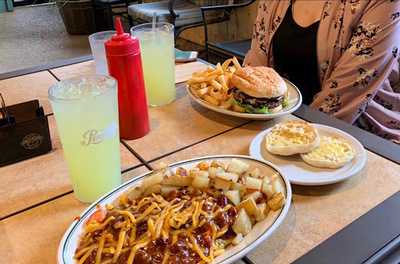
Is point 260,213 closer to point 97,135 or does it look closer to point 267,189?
point 267,189

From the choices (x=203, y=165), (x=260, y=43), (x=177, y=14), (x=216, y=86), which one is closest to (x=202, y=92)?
(x=216, y=86)

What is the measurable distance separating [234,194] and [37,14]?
20.6 feet

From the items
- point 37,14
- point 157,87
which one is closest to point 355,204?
point 157,87

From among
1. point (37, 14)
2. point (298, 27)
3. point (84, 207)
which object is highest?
point (298, 27)

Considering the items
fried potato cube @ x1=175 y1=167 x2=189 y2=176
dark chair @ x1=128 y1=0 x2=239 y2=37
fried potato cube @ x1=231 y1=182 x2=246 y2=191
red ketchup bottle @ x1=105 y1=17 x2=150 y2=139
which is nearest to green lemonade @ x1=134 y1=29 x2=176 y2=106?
red ketchup bottle @ x1=105 y1=17 x2=150 y2=139

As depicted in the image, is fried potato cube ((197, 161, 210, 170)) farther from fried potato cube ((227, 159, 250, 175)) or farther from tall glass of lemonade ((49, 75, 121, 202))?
tall glass of lemonade ((49, 75, 121, 202))

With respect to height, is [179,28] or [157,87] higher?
[157,87]

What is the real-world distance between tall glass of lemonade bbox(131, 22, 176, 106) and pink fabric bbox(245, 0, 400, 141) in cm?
65

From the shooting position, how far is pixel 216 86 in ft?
4.01

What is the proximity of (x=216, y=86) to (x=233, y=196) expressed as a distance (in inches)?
20.6

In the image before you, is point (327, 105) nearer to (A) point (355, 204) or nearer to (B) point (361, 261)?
(A) point (355, 204)

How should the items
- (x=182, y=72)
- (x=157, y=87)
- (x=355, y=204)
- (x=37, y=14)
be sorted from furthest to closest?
(x=37, y=14) → (x=182, y=72) → (x=157, y=87) → (x=355, y=204)

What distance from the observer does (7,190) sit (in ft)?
3.05

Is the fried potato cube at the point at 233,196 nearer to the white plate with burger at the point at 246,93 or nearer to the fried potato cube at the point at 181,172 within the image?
the fried potato cube at the point at 181,172
